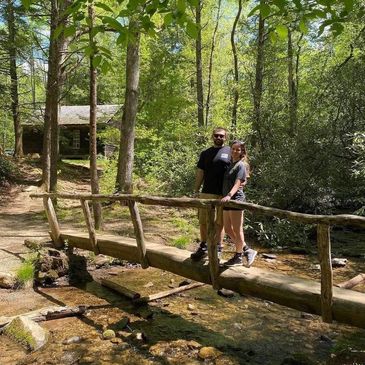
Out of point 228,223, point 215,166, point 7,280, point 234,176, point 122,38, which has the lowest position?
point 7,280

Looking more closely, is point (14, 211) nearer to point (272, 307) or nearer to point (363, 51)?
point (272, 307)

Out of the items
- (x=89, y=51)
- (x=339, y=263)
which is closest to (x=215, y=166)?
(x=89, y=51)

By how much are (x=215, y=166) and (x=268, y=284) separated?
6.75ft

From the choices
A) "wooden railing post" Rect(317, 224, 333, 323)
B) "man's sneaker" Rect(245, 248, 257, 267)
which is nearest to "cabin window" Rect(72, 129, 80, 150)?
"man's sneaker" Rect(245, 248, 257, 267)

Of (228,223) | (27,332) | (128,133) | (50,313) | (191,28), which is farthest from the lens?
(128,133)

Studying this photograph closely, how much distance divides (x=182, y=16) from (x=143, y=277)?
683cm

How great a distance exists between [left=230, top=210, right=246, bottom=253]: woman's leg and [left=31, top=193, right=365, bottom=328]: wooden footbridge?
455 mm

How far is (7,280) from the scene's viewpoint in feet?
25.7

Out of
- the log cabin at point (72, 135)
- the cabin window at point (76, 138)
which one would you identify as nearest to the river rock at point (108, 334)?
the log cabin at point (72, 135)

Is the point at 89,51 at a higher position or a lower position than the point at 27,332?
higher

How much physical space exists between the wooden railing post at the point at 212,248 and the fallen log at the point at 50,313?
244cm

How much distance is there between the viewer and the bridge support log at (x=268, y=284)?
466 cm

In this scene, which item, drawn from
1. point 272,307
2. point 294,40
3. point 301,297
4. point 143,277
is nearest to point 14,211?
point 143,277

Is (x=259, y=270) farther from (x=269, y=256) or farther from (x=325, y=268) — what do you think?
(x=269, y=256)
